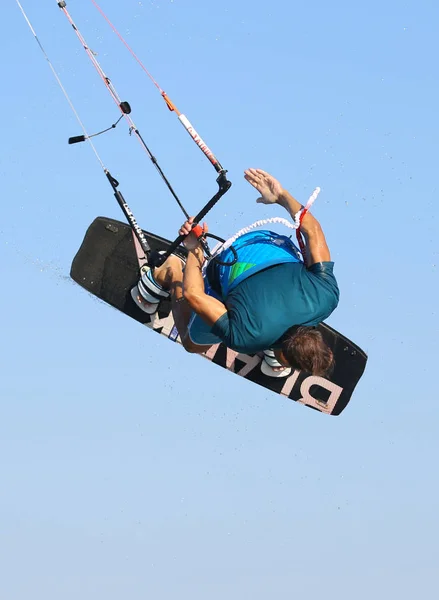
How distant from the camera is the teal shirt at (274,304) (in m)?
7.68

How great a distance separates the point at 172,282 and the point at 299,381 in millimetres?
2945

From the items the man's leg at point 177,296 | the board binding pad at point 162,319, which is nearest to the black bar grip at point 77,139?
the man's leg at point 177,296

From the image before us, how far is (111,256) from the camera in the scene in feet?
37.2

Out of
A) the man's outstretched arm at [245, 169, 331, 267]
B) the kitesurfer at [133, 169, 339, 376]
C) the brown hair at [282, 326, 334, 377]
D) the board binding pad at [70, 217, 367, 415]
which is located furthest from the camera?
the board binding pad at [70, 217, 367, 415]

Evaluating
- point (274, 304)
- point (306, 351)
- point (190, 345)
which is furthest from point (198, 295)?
point (190, 345)

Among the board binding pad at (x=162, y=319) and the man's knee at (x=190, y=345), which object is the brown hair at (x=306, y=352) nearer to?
the man's knee at (x=190, y=345)

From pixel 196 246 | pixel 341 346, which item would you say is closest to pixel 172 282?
pixel 196 246

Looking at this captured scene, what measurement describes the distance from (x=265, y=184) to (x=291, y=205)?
247 millimetres

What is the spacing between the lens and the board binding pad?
11.3 metres

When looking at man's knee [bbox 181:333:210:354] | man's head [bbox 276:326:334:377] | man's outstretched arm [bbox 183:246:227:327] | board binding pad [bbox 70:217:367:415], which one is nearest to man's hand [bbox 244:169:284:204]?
man's outstretched arm [bbox 183:246:227:327]

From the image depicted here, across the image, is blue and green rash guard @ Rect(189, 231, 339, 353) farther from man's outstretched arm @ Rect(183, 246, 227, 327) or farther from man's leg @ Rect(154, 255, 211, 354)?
man's leg @ Rect(154, 255, 211, 354)

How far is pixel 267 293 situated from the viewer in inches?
305

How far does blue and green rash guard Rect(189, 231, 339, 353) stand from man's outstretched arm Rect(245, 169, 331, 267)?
9 cm

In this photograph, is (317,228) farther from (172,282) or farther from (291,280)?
(172,282)
